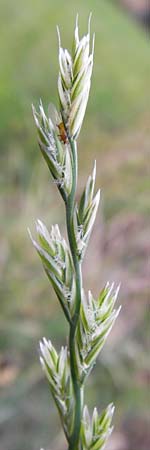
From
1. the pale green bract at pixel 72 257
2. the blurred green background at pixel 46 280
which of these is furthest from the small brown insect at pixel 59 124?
the blurred green background at pixel 46 280

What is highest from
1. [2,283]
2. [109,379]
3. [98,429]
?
[98,429]

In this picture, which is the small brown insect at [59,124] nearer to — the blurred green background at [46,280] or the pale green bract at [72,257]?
the pale green bract at [72,257]

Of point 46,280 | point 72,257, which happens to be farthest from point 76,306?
point 46,280

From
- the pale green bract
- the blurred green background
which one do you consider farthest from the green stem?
the blurred green background

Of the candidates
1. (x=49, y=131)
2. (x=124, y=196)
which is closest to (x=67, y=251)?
(x=49, y=131)

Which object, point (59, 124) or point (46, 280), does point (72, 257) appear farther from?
point (46, 280)

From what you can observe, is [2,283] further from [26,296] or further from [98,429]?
[98,429]

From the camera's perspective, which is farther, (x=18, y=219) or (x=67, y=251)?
(x=18, y=219)

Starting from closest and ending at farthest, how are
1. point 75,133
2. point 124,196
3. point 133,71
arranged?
point 75,133 < point 124,196 < point 133,71

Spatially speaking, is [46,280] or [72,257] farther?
[46,280]
